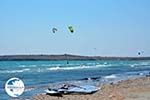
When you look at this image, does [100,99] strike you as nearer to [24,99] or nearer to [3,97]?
[24,99]

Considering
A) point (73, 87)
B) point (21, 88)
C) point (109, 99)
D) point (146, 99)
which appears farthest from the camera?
point (73, 87)

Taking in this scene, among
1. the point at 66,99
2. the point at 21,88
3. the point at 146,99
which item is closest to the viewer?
the point at 21,88

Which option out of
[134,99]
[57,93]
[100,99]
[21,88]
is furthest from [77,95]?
[21,88]

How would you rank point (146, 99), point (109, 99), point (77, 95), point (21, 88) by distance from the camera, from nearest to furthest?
point (21, 88), point (146, 99), point (109, 99), point (77, 95)

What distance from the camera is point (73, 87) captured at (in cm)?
2391

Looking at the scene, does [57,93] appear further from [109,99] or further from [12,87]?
[12,87]

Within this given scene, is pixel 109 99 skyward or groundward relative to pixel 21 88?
groundward

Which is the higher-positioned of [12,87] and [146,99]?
[12,87]

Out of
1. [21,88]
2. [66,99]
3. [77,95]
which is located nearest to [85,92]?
[77,95]

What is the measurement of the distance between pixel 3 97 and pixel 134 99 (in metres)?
→ 7.97

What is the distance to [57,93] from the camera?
2198 cm

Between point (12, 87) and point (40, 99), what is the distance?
11.5 metres

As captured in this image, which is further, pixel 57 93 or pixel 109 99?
pixel 57 93

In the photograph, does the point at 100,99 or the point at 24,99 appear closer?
the point at 100,99
